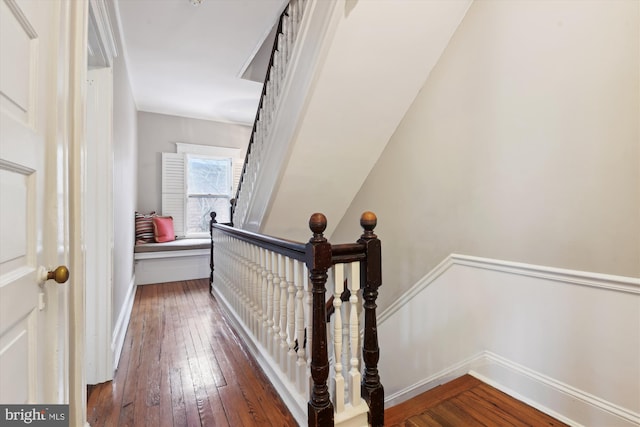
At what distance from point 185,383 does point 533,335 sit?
1963 millimetres

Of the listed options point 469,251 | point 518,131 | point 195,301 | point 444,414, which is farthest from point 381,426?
point 195,301

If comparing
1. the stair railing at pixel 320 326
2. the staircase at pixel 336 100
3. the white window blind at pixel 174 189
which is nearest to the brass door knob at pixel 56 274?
the stair railing at pixel 320 326

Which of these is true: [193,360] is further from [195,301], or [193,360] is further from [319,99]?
[319,99]

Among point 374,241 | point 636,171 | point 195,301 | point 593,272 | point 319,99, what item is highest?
point 319,99

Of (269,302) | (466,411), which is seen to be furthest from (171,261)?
(466,411)

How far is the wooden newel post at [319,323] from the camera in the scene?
119 cm

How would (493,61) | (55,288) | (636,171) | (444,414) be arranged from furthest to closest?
(493,61) → (444,414) → (636,171) → (55,288)

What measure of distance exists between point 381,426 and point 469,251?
1.10m

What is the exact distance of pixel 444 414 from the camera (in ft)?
4.56

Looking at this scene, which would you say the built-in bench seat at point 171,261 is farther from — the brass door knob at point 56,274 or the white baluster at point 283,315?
the brass door knob at point 56,274

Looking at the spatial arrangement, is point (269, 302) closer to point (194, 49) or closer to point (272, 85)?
point (272, 85)

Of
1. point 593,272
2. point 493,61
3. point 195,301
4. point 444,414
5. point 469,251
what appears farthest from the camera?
point 195,301

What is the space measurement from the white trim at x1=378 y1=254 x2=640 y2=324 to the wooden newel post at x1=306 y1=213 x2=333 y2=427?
1050 millimetres

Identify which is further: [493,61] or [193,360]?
[193,360]
